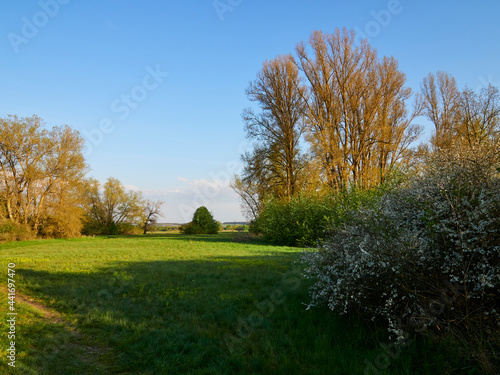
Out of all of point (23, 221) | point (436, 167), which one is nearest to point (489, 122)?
point (436, 167)

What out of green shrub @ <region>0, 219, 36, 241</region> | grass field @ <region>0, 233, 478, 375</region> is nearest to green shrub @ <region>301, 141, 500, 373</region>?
grass field @ <region>0, 233, 478, 375</region>

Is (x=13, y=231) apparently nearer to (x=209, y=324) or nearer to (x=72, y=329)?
(x=72, y=329)

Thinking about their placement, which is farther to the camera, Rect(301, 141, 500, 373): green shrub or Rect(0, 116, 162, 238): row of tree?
Rect(0, 116, 162, 238): row of tree

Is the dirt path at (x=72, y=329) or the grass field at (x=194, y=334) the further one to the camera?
the dirt path at (x=72, y=329)

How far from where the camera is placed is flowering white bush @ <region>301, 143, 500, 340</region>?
146 inches

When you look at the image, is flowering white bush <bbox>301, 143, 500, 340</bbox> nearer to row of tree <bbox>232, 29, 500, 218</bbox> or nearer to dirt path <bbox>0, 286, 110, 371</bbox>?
dirt path <bbox>0, 286, 110, 371</bbox>

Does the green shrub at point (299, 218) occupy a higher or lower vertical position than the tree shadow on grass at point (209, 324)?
higher

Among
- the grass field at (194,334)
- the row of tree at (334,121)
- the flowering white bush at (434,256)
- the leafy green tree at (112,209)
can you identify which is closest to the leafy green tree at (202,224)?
the leafy green tree at (112,209)

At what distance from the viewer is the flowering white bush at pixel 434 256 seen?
370cm

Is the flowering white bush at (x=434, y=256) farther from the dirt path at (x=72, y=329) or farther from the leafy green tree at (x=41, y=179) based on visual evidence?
the leafy green tree at (x=41, y=179)

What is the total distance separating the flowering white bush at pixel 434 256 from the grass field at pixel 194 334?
45 centimetres

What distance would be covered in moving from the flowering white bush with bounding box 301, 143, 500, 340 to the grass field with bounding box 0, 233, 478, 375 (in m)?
0.45

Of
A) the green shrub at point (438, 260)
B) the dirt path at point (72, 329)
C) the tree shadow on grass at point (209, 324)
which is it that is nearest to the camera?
the green shrub at point (438, 260)

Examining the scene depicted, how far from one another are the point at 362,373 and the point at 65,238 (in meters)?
35.3
